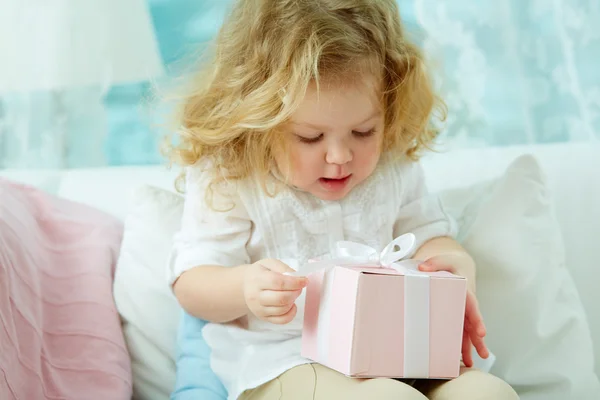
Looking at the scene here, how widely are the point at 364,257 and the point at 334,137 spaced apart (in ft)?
0.50

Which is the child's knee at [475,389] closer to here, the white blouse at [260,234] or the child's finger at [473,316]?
the child's finger at [473,316]

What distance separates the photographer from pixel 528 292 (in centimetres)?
125

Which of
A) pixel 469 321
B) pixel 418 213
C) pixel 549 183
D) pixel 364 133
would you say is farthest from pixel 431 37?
pixel 469 321

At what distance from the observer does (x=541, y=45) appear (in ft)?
5.52

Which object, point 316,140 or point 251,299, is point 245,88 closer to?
point 316,140

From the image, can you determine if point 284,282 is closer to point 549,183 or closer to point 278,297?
point 278,297

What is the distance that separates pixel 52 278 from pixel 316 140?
0.46 meters

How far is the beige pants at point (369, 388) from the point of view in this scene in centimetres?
89

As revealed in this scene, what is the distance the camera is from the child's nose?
3.35 ft

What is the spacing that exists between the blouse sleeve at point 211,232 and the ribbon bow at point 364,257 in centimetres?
18

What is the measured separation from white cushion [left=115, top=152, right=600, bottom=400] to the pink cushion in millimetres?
45

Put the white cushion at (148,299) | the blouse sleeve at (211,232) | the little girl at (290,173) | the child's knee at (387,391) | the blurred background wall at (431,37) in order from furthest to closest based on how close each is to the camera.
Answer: the blurred background wall at (431,37), the white cushion at (148,299), the blouse sleeve at (211,232), the little girl at (290,173), the child's knee at (387,391)

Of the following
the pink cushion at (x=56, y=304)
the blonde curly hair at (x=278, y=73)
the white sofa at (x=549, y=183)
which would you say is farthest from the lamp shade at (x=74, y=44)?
the blonde curly hair at (x=278, y=73)

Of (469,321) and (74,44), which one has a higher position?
(74,44)
